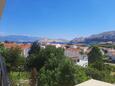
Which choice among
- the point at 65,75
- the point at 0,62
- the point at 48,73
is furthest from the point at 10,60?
the point at 0,62

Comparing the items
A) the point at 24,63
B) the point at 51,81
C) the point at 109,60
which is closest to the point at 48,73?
the point at 51,81

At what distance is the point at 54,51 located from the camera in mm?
32156

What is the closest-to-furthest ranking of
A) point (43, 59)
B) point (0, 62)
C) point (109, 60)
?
point (0, 62)
point (43, 59)
point (109, 60)

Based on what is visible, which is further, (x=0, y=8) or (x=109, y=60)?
(x=109, y=60)

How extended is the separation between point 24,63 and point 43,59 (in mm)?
3027

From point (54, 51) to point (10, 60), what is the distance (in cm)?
533

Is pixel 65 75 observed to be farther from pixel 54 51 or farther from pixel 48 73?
pixel 54 51

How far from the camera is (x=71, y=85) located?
16.8 metres

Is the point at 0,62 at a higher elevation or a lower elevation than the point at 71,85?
higher

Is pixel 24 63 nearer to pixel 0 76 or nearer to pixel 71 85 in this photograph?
pixel 71 85

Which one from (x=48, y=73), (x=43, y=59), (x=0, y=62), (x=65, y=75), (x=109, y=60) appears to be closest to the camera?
(x=0, y=62)

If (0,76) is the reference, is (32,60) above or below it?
below

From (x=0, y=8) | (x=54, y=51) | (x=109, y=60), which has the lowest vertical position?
(x=109, y=60)

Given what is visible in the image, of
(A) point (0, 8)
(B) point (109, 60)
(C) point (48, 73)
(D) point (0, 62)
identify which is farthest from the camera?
(B) point (109, 60)
